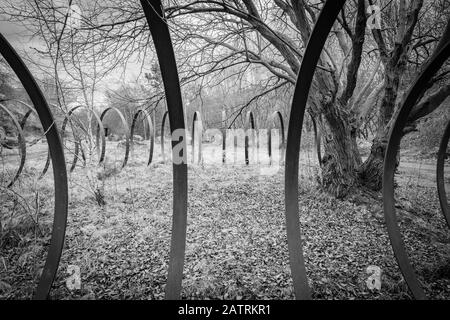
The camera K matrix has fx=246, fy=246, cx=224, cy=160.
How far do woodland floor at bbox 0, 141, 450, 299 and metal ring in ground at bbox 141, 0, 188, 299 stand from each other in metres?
0.81

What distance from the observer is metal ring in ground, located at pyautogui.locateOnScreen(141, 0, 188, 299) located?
1563mm

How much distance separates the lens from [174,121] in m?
1.82

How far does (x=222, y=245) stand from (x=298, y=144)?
215 centimetres

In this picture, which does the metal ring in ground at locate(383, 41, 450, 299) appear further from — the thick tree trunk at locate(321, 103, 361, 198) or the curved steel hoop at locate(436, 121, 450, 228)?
the thick tree trunk at locate(321, 103, 361, 198)

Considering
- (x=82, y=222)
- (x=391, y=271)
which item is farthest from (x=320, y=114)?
(x=82, y=222)

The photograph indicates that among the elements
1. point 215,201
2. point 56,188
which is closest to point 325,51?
point 215,201

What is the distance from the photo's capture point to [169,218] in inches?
174

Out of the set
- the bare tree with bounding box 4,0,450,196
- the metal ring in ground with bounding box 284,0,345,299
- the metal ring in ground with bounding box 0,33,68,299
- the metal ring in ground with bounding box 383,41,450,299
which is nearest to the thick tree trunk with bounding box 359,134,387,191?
the bare tree with bounding box 4,0,450,196

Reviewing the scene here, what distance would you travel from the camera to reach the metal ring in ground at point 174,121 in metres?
1.56

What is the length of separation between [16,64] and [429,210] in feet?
23.0

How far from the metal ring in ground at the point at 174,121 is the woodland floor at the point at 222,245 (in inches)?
31.9

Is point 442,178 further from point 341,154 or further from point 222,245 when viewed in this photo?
point 222,245

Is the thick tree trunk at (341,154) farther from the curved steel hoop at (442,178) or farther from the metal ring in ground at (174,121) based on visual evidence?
the metal ring in ground at (174,121)

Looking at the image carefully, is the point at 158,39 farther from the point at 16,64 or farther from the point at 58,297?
the point at 58,297
